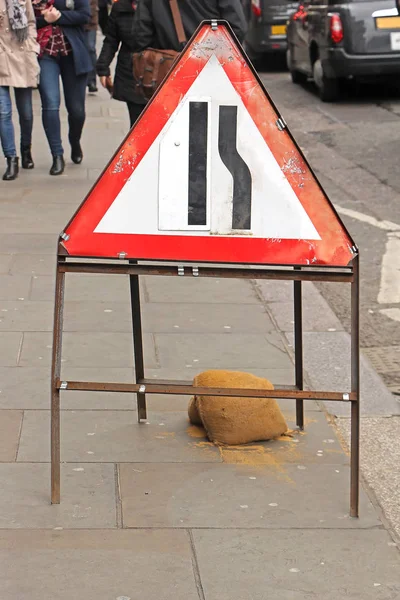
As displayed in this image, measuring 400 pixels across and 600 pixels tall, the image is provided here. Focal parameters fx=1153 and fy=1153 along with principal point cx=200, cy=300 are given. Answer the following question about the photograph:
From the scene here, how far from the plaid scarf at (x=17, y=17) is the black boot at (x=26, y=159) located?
150 cm

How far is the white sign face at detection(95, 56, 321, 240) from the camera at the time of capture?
3.88 meters

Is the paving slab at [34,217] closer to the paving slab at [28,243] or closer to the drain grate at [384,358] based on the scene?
the paving slab at [28,243]

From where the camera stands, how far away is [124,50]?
9117mm

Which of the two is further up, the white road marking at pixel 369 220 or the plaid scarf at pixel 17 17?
the plaid scarf at pixel 17 17

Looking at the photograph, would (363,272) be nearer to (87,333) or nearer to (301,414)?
(87,333)

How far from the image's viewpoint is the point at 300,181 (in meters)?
3.88

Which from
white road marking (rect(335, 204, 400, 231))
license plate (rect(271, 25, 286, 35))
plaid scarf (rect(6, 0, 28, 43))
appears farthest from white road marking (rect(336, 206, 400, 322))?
license plate (rect(271, 25, 286, 35))

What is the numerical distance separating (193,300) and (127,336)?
0.84 metres

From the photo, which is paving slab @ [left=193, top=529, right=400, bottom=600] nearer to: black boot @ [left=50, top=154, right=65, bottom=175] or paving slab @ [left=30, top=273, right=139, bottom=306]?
paving slab @ [left=30, top=273, right=139, bottom=306]

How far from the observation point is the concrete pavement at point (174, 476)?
11.3ft

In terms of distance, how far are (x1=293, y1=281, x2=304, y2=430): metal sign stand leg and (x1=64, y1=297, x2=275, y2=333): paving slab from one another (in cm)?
145

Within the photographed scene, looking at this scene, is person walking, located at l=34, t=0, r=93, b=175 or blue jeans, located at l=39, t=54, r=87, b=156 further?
blue jeans, located at l=39, t=54, r=87, b=156

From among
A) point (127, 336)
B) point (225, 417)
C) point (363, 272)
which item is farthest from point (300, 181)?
point (363, 272)

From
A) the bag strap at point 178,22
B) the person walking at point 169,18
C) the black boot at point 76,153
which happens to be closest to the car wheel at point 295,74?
the black boot at point 76,153
